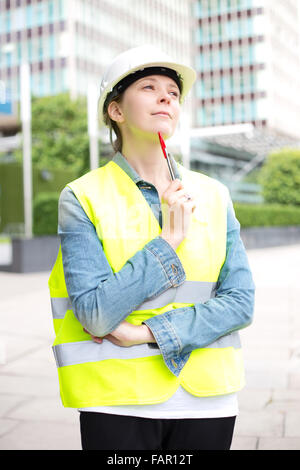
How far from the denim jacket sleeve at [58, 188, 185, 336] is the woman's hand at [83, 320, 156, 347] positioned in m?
0.02

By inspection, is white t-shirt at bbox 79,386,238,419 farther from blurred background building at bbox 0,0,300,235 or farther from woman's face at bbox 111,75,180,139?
blurred background building at bbox 0,0,300,235

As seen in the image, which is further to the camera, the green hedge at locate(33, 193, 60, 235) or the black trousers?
the green hedge at locate(33, 193, 60, 235)

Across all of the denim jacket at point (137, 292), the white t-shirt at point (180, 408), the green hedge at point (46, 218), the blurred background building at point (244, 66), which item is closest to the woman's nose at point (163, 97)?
the denim jacket at point (137, 292)

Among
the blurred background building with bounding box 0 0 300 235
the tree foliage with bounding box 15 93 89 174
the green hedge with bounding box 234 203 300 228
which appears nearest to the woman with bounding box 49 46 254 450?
the green hedge with bounding box 234 203 300 228

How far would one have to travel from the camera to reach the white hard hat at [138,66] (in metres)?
1.58

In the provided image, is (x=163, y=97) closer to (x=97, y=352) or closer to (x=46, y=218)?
(x=97, y=352)

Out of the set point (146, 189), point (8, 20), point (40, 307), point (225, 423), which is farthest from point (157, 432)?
point (8, 20)

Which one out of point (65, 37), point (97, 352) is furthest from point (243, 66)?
point (97, 352)

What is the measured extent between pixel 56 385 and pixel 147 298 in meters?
3.26

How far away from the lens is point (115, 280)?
1463 mm

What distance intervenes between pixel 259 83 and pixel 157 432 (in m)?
82.7

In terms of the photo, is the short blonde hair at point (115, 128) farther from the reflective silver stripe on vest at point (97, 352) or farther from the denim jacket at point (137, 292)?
the reflective silver stripe on vest at point (97, 352)

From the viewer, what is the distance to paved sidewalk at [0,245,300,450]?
3468 mm

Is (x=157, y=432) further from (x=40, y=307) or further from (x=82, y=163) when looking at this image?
(x=82, y=163)
